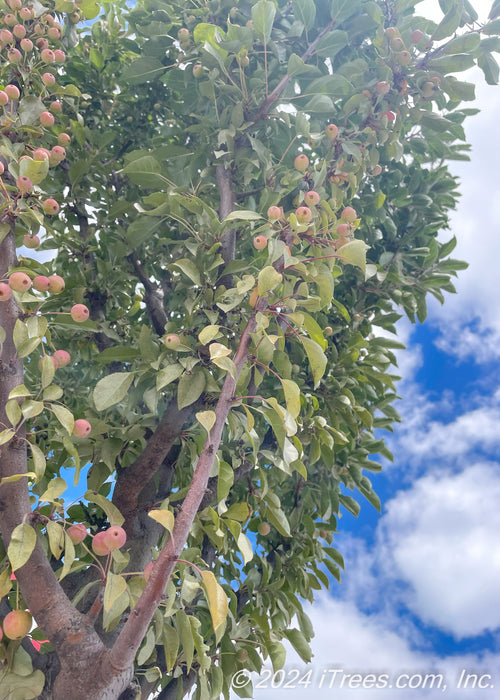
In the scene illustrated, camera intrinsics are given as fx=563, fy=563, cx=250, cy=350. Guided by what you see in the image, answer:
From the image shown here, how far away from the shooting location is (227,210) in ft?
5.92

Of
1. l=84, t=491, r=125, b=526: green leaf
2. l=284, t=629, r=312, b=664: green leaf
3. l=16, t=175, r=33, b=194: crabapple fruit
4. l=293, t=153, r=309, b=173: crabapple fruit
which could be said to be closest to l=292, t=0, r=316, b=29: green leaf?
l=293, t=153, r=309, b=173: crabapple fruit

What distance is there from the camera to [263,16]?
1.66m

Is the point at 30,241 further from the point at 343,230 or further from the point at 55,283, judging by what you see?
the point at 343,230

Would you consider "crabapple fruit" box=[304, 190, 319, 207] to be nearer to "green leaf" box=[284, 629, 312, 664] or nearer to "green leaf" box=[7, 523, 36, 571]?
"green leaf" box=[7, 523, 36, 571]

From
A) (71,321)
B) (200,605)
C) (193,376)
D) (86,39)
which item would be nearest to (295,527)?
(200,605)

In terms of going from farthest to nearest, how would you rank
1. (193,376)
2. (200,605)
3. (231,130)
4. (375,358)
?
(375,358) → (200,605) → (231,130) → (193,376)

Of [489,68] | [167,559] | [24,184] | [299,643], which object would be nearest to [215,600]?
[167,559]

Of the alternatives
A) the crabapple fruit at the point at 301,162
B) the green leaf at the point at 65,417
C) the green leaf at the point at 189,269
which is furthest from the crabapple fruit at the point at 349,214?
the green leaf at the point at 65,417

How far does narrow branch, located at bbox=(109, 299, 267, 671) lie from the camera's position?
110 centimetres

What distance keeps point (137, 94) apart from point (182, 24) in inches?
22.9

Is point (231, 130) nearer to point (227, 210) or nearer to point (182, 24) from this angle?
point (227, 210)

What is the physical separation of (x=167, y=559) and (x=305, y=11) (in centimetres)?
170

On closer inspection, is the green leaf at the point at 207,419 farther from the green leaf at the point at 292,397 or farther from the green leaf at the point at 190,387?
the green leaf at the point at 190,387

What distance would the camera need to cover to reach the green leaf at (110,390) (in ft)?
4.77
